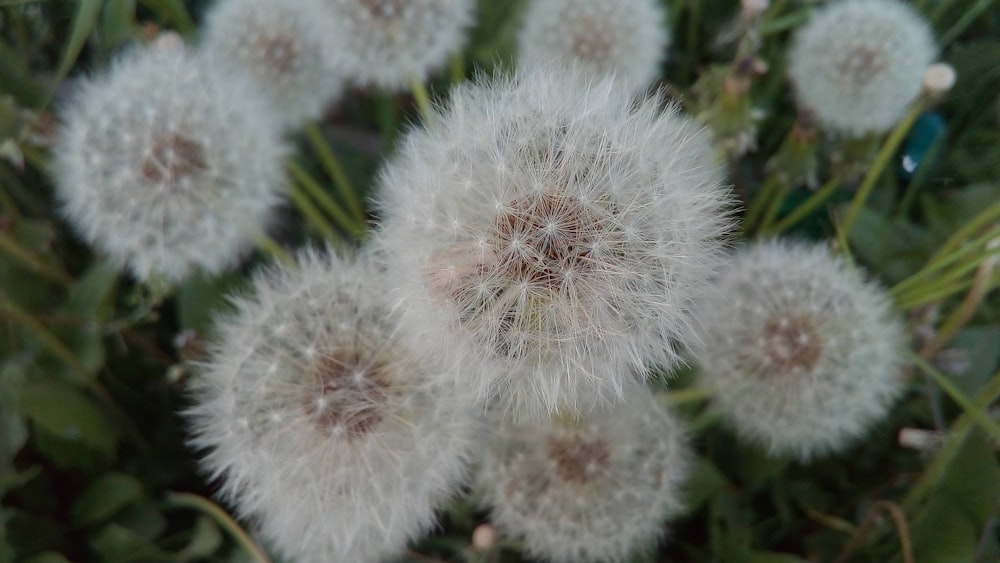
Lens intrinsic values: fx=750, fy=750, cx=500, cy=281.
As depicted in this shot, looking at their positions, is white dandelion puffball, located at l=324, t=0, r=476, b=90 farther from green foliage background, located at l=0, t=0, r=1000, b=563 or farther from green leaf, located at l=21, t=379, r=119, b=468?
green leaf, located at l=21, t=379, r=119, b=468

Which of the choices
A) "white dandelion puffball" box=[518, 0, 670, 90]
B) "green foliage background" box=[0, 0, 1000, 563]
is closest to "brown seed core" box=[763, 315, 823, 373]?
"green foliage background" box=[0, 0, 1000, 563]

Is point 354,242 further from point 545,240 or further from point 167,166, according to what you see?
point 545,240

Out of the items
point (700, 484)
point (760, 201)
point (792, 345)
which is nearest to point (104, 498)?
point (700, 484)

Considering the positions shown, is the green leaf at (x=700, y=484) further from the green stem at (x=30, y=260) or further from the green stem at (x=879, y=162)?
the green stem at (x=30, y=260)

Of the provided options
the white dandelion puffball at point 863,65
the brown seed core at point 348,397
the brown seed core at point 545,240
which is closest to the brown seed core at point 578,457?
the brown seed core at point 348,397

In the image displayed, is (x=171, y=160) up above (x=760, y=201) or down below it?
above

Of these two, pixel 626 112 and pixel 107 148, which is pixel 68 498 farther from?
pixel 626 112
